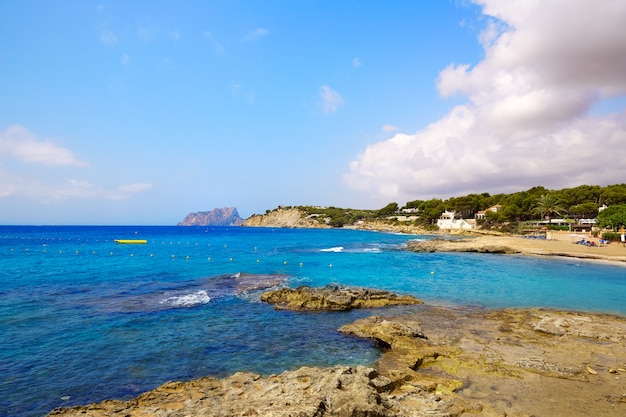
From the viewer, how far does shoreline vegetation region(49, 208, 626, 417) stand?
891 cm

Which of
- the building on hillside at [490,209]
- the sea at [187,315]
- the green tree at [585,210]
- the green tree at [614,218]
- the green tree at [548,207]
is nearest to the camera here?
the sea at [187,315]

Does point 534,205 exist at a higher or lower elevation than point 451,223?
higher

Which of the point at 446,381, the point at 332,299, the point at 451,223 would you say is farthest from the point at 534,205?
the point at 446,381

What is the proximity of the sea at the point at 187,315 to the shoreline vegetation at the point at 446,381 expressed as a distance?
211 cm

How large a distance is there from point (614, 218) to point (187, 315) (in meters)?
87.9

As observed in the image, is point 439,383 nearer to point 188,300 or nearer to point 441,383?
point 441,383

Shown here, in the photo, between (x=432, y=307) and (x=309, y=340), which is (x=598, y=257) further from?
(x=309, y=340)

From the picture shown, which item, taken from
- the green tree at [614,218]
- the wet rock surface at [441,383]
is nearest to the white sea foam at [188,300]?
the wet rock surface at [441,383]

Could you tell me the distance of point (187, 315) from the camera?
2138cm

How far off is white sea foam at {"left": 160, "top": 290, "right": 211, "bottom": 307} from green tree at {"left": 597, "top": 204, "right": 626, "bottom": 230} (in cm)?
8428

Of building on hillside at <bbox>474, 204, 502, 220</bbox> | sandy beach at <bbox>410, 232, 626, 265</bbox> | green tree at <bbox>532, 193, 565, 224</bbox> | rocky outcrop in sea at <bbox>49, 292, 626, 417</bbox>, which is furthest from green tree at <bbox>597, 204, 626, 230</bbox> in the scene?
rocky outcrop in sea at <bbox>49, 292, 626, 417</bbox>

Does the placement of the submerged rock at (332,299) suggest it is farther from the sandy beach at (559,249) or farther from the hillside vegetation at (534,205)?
the hillside vegetation at (534,205)

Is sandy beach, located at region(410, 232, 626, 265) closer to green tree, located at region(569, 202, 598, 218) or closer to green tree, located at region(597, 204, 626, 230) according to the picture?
green tree, located at region(597, 204, 626, 230)

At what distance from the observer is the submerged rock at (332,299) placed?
23.2 meters
